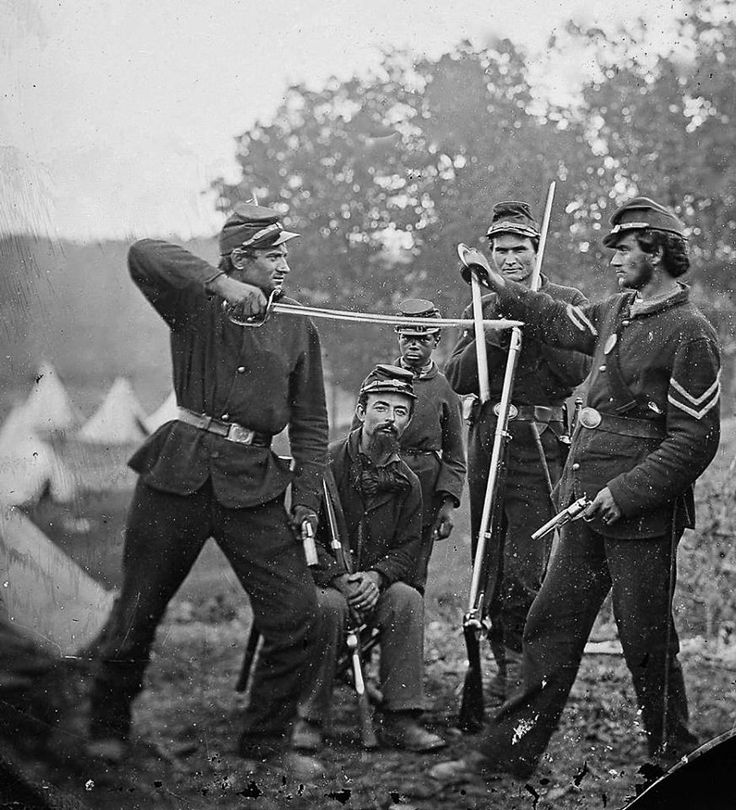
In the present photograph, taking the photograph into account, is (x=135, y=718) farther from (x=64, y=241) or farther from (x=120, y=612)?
(x=64, y=241)

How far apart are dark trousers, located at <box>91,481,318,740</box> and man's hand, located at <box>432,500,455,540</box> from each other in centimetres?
36

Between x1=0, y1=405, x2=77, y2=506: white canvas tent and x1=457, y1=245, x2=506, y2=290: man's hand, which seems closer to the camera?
x1=457, y1=245, x2=506, y2=290: man's hand

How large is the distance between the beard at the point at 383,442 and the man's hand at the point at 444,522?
0.67 ft

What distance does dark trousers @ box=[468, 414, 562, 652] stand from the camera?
3.24 meters

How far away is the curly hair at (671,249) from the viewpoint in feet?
10.5

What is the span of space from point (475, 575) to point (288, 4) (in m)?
1.56

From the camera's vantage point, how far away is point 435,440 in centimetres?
325

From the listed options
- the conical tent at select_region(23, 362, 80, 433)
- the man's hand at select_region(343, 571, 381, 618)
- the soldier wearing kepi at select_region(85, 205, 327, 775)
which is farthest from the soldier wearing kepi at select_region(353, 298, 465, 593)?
the conical tent at select_region(23, 362, 80, 433)

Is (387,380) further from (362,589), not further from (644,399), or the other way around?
(644,399)

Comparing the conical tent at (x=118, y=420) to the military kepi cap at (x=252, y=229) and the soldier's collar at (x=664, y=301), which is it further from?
the soldier's collar at (x=664, y=301)

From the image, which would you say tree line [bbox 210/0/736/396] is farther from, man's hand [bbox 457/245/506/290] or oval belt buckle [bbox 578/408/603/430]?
oval belt buckle [bbox 578/408/603/430]

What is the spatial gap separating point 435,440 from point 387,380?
0.21 meters

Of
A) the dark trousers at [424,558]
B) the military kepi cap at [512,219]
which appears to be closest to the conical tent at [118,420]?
the dark trousers at [424,558]

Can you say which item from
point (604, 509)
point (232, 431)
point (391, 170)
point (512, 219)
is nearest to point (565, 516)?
point (604, 509)
